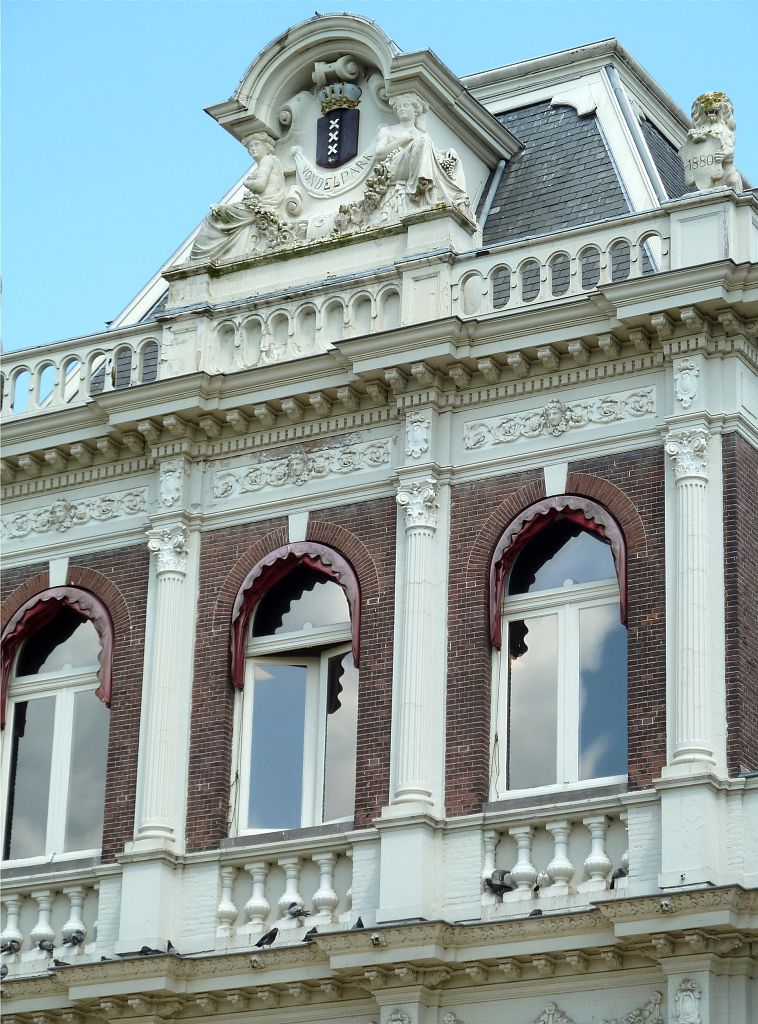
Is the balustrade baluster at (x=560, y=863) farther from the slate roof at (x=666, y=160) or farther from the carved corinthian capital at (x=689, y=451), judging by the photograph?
the slate roof at (x=666, y=160)

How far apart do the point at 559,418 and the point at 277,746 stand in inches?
184

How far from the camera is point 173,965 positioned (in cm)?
2620

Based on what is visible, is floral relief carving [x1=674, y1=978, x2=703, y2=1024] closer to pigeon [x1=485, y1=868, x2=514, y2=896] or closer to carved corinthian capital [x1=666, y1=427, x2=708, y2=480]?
pigeon [x1=485, y1=868, x2=514, y2=896]

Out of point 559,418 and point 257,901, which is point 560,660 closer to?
point 559,418

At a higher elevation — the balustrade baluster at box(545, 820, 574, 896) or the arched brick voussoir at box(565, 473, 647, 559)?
the arched brick voussoir at box(565, 473, 647, 559)

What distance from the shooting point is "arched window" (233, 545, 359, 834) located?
89.5 ft

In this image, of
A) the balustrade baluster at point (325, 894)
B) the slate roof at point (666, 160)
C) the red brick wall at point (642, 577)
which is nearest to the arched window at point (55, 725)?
the balustrade baluster at point (325, 894)

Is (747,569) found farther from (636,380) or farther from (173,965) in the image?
(173,965)

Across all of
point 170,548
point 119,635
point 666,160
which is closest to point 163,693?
point 119,635

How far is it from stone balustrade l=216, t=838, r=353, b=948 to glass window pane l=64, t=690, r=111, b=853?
7.36 feet

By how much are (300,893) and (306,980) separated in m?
1.08

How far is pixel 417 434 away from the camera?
90.3 feet

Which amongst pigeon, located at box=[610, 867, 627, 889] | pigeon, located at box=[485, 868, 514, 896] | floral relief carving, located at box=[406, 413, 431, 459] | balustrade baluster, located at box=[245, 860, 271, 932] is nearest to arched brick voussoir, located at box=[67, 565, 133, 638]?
balustrade baluster, located at box=[245, 860, 271, 932]

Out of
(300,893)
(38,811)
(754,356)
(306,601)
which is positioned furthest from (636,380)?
(38,811)
